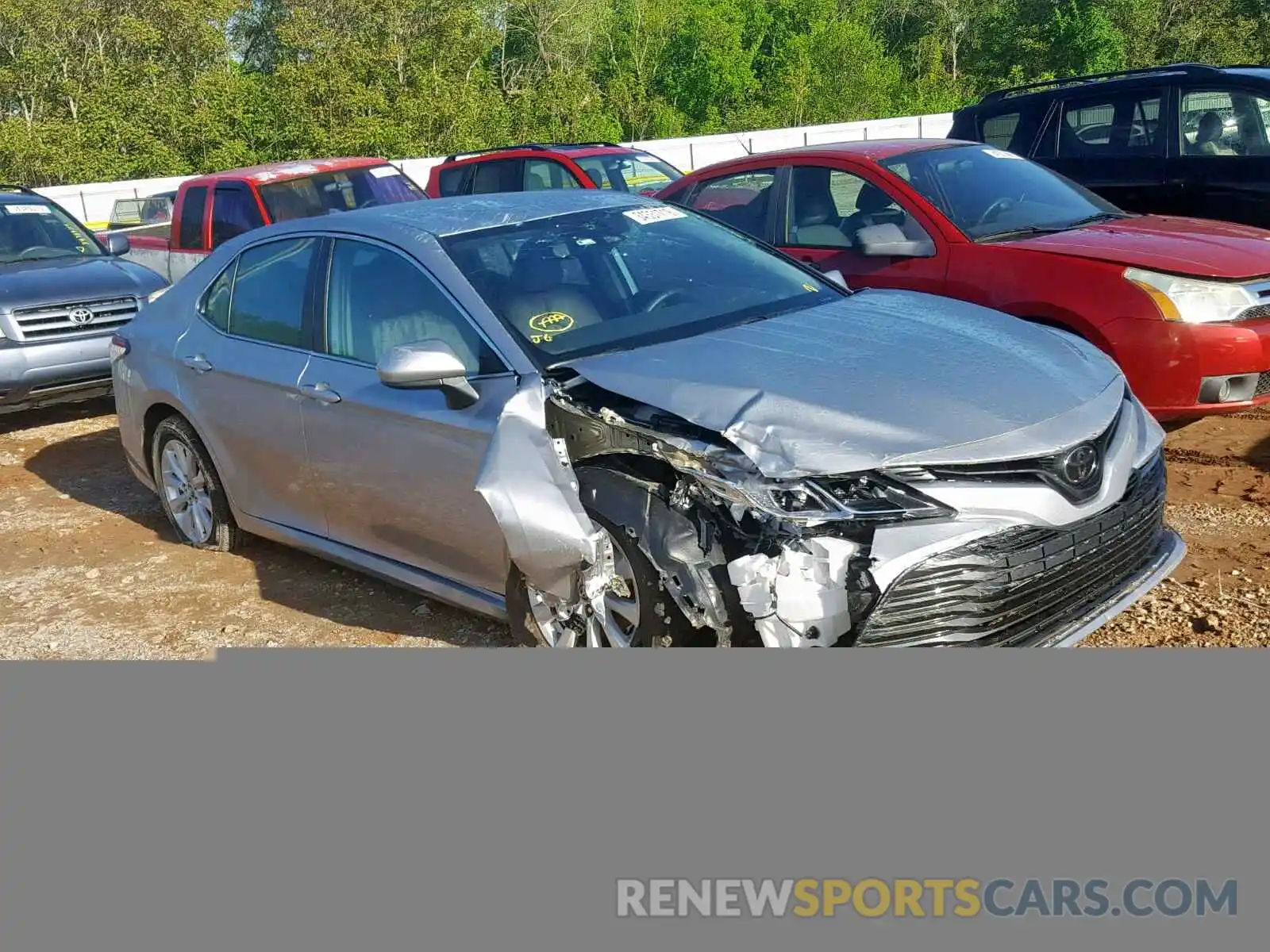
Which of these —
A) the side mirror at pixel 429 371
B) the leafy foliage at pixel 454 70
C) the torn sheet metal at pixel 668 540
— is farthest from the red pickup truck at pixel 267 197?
the leafy foliage at pixel 454 70

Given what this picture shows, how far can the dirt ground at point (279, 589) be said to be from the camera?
4516 mm

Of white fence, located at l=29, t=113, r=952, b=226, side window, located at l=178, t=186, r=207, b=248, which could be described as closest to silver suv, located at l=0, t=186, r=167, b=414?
side window, located at l=178, t=186, r=207, b=248

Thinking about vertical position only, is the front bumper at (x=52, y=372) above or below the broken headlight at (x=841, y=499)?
below

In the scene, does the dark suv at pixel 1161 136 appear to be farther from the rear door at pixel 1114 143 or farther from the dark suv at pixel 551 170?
the dark suv at pixel 551 170

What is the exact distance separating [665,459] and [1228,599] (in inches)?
84.3

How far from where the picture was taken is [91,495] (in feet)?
24.9

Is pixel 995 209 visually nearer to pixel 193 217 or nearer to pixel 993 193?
pixel 993 193

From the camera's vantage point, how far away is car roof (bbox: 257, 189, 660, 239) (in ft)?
15.9

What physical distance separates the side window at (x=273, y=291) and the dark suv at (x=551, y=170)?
7264 mm

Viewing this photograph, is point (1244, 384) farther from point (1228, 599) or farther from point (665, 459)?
point (665, 459)

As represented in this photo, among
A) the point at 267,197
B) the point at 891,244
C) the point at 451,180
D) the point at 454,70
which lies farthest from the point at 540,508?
the point at 454,70

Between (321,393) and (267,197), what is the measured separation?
692 cm

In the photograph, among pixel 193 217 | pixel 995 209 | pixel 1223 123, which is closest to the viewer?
pixel 995 209

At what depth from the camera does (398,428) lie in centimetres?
445
